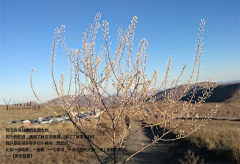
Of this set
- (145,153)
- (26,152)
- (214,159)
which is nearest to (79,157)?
(26,152)

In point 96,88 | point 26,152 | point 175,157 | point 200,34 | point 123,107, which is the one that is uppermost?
point 200,34

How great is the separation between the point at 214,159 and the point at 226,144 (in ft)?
4.78

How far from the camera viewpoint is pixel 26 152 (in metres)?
10.0

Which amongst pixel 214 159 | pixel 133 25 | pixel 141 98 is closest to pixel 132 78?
pixel 141 98

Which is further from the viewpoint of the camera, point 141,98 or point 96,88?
point 141,98

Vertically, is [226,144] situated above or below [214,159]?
above

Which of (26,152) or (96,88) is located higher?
(96,88)

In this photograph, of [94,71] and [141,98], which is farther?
[141,98]

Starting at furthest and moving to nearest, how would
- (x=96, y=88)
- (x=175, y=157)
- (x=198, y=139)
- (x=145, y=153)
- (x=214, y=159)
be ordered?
(x=198, y=139), (x=145, y=153), (x=175, y=157), (x=214, y=159), (x=96, y=88)

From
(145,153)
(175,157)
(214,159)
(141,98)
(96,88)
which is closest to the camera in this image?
(96,88)

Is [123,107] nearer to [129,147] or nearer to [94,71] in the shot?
[94,71]

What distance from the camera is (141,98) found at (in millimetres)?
2740

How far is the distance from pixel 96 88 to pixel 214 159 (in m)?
9.28

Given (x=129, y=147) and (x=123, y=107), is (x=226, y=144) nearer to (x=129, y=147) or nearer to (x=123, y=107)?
(x=129, y=147)
